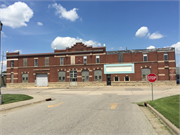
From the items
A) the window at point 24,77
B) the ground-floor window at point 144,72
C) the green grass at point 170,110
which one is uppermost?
the ground-floor window at point 144,72

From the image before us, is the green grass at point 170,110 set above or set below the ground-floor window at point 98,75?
below

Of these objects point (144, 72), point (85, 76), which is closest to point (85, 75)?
point (85, 76)

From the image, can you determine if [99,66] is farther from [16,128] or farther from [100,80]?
[16,128]

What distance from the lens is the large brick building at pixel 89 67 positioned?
3669cm

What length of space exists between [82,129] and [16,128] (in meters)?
2.88

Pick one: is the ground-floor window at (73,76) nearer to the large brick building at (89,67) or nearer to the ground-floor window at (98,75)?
the large brick building at (89,67)

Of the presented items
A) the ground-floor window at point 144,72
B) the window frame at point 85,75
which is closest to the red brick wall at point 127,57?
the ground-floor window at point 144,72

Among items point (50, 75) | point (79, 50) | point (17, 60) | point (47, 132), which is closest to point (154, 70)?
point (79, 50)

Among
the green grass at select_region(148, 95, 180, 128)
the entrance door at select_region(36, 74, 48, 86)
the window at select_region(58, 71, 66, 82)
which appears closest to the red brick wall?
the window at select_region(58, 71, 66, 82)

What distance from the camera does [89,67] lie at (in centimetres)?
4006

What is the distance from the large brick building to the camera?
1444 inches

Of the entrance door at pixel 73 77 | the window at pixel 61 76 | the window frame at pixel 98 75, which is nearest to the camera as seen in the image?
the window frame at pixel 98 75

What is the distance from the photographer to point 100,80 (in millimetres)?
39406

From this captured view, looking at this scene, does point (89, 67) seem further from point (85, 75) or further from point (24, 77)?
point (24, 77)
